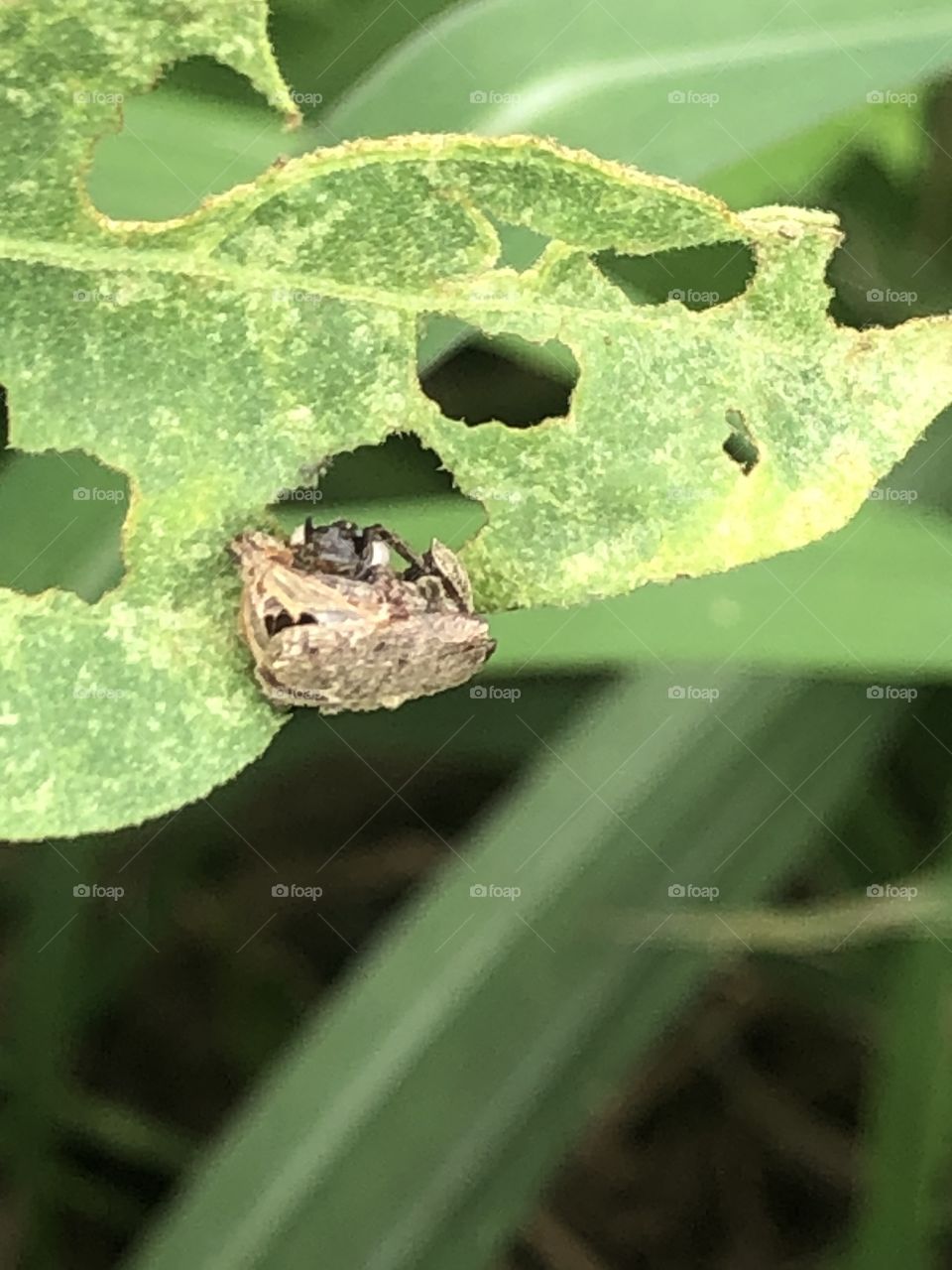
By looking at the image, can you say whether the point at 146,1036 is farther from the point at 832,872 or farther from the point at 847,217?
the point at 847,217

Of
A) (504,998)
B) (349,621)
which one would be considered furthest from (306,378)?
(504,998)

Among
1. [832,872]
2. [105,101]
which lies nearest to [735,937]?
[832,872]

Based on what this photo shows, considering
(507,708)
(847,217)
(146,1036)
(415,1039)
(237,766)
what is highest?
(847,217)

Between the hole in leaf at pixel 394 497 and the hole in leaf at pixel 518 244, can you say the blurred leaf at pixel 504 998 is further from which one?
the hole in leaf at pixel 518 244

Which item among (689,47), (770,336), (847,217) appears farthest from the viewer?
(847,217)

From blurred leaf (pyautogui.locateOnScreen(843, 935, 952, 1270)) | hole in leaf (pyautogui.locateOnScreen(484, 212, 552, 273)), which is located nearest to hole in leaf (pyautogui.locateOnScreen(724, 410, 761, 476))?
hole in leaf (pyautogui.locateOnScreen(484, 212, 552, 273))

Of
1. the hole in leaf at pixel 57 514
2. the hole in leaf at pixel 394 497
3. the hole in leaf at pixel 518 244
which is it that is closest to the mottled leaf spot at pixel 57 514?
the hole in leaf at pixel 57 514

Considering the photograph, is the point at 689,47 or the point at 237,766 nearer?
the point at 237,766
